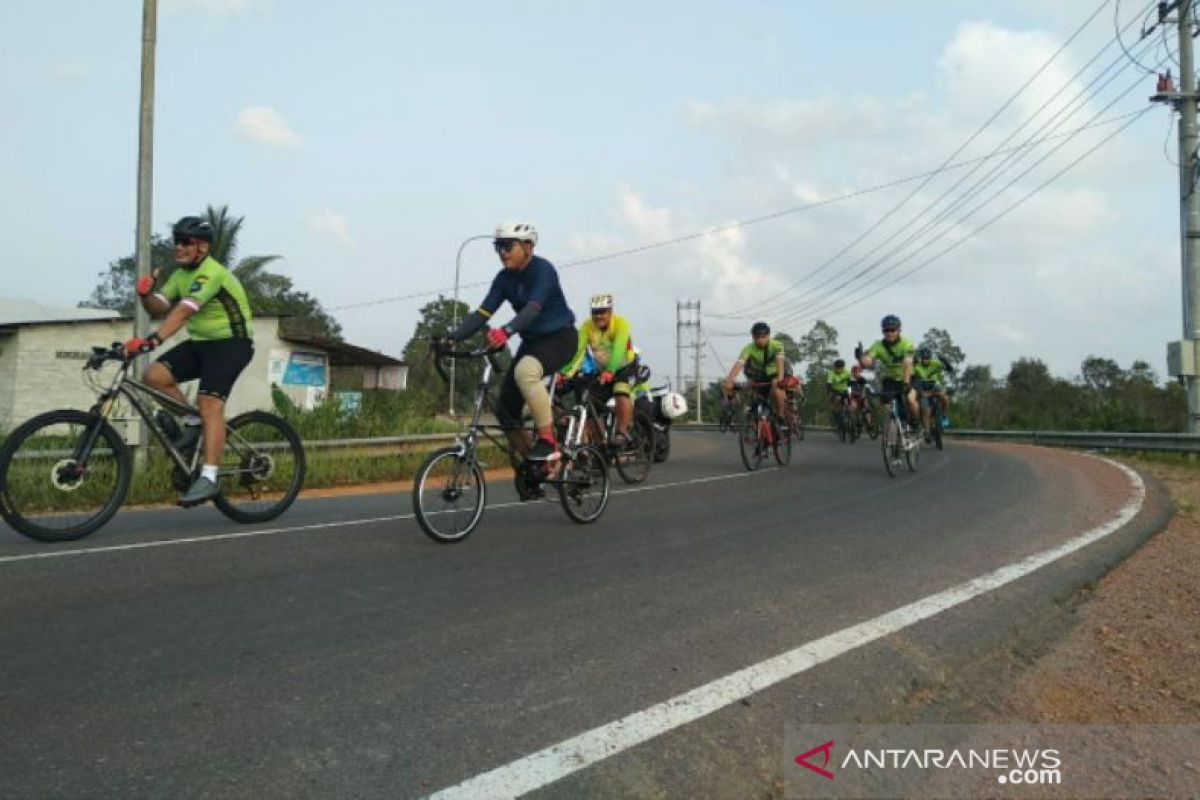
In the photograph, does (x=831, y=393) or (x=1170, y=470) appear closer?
(x=1170, y=470)

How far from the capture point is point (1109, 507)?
24.8 ft

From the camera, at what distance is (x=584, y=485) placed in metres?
6.41

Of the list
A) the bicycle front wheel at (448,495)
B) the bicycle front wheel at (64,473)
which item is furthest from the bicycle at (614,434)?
the bicycle front wheel at (64,473)

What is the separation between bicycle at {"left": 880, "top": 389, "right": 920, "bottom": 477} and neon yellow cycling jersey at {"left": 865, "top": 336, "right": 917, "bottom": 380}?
732mm

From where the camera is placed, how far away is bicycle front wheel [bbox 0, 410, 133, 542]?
506 cm

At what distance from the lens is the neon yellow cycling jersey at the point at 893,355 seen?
486 inches

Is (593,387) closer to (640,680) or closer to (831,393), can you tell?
(640,680)

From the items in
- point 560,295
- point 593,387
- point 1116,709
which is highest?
point 560,295

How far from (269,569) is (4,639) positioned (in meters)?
1.41

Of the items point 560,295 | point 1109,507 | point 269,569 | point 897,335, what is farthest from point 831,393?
point 269,569

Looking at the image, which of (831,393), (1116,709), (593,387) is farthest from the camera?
(831,393)

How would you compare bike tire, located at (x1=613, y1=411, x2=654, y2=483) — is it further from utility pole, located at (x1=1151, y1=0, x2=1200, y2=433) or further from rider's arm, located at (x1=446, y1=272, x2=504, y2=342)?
utility pole, located at (x1=1151, y1=0, x2=1200, y2=433)

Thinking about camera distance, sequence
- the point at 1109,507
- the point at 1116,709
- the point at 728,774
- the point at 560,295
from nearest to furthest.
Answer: the point at 728,774
the point at 1116,709
the point at 560,295
the point at 1109,507

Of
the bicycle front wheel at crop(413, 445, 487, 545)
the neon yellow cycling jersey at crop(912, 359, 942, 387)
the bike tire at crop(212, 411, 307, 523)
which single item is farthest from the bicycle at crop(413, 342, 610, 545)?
the neon yellow cycling jersey at crop(912, 359, 942, 387)
